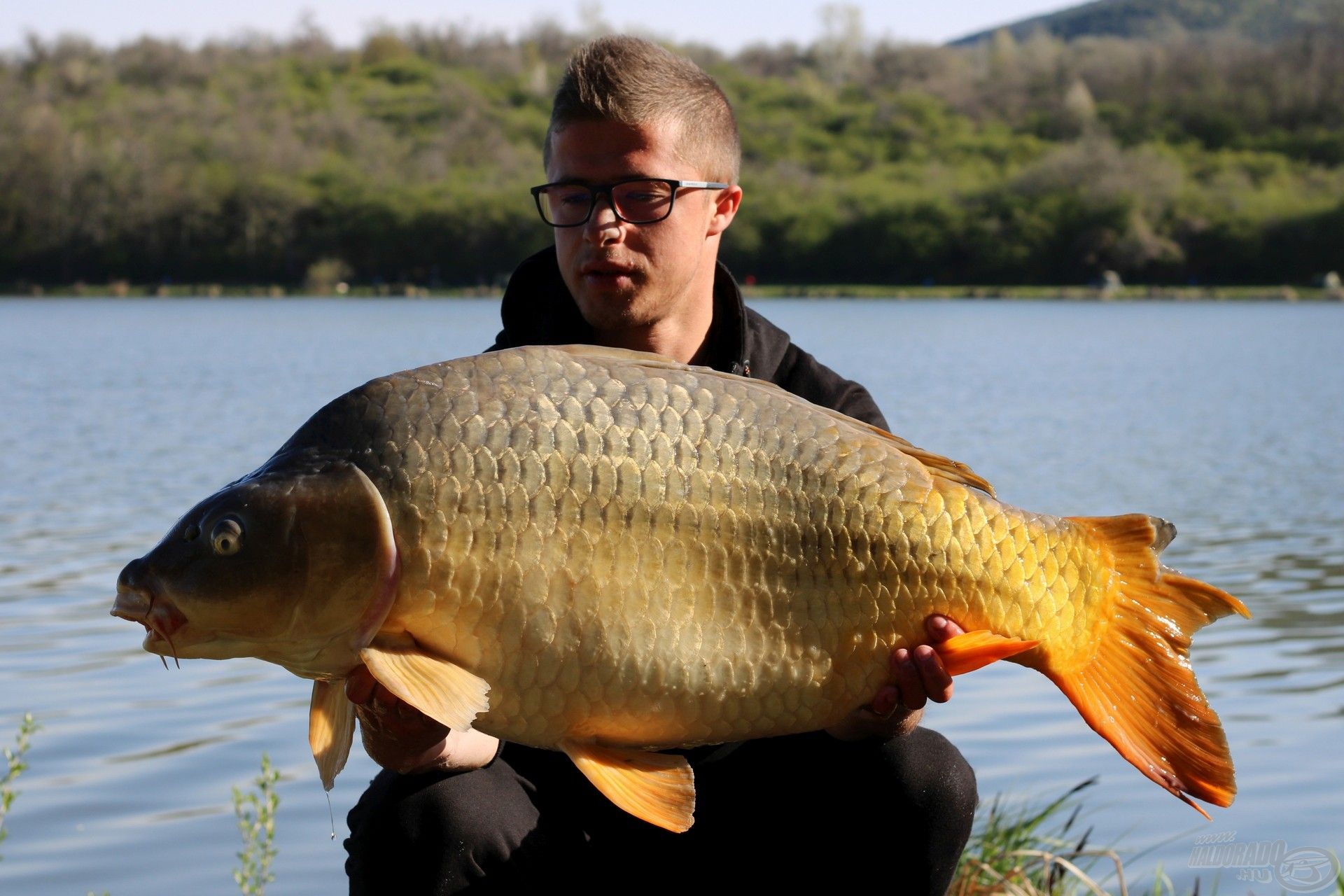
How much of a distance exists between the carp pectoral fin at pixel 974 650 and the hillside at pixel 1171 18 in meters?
136

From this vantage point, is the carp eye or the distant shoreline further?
the distant shoreline

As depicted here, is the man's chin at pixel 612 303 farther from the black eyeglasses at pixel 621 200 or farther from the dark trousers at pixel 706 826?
the dark trousers at pixel 706 826

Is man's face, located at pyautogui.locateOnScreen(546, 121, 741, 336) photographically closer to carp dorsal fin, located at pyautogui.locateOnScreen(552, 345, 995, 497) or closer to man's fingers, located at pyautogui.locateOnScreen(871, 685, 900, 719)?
carp dorsal fin, located at pyautogui.locateOnScreen(552, 345, 995, 497)

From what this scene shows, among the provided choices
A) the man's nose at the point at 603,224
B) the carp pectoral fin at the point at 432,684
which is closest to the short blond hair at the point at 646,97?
the man's nose at the point at 603,224

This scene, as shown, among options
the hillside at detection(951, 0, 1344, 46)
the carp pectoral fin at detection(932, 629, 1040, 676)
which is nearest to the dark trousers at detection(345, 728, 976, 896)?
the carp pectoral fin at detection(932, 629, 1040, 676)

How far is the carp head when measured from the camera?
1856 mm

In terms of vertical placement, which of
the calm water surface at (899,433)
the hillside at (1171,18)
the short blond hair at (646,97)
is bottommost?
the calm water surface at (899,433)

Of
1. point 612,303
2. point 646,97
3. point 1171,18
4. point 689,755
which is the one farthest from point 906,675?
point 1171,18

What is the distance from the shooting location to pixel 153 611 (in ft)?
6.20

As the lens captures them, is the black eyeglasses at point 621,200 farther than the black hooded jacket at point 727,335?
No

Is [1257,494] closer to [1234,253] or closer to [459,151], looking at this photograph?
[1234,253]

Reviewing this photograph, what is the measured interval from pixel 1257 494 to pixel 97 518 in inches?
317

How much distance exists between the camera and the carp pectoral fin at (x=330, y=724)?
80.0 inches

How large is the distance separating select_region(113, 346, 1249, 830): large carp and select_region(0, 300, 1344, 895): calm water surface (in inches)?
82.8
